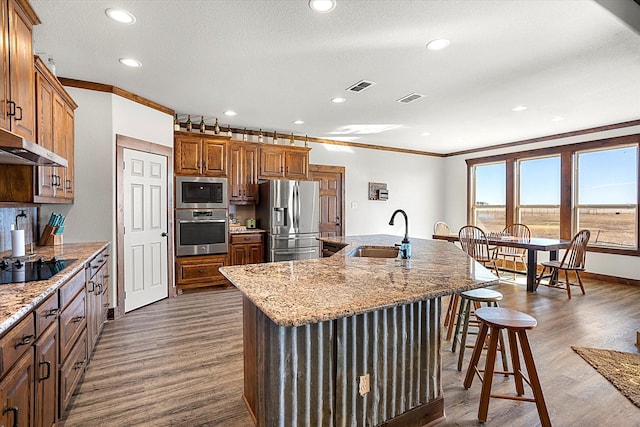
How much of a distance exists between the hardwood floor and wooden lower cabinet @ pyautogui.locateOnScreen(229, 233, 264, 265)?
1136 mm

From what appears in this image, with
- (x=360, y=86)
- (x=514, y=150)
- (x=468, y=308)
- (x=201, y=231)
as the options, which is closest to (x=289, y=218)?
(x=201, y=231)

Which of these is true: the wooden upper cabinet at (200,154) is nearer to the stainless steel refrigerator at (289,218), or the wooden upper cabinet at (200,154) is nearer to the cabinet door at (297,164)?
the stainless steel refrigerator at (289,218)

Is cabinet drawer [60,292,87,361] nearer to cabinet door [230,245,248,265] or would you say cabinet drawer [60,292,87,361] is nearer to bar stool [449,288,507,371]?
bar stool [449,288,507,371]

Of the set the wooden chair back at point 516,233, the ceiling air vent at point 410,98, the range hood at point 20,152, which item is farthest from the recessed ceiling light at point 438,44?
the wooden chair back at point 516,233

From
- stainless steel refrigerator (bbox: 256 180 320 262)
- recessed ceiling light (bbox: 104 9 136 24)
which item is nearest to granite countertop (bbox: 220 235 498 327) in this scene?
recessed ceiling light (bbox: 104 9 136 24)

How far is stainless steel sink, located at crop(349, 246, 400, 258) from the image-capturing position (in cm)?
322

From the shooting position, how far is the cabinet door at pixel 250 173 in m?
5.34

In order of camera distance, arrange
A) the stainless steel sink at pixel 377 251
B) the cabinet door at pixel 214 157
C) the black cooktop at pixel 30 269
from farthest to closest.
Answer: the cabinet door at pixel 214 157 → the stainless steel sink at pixel 377 251 → the black cooktop at pixel 30 269

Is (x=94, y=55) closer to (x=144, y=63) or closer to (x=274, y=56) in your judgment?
(x=144, y=63)

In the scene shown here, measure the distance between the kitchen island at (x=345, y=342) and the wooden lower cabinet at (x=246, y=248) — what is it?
3.06 metres

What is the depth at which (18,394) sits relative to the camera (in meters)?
1.25

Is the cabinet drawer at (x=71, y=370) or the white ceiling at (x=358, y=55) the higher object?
the white ceiling at (x=358, y=55)

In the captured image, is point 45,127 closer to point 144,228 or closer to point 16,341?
point 144,228

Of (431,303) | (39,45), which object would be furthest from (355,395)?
(39,45)
